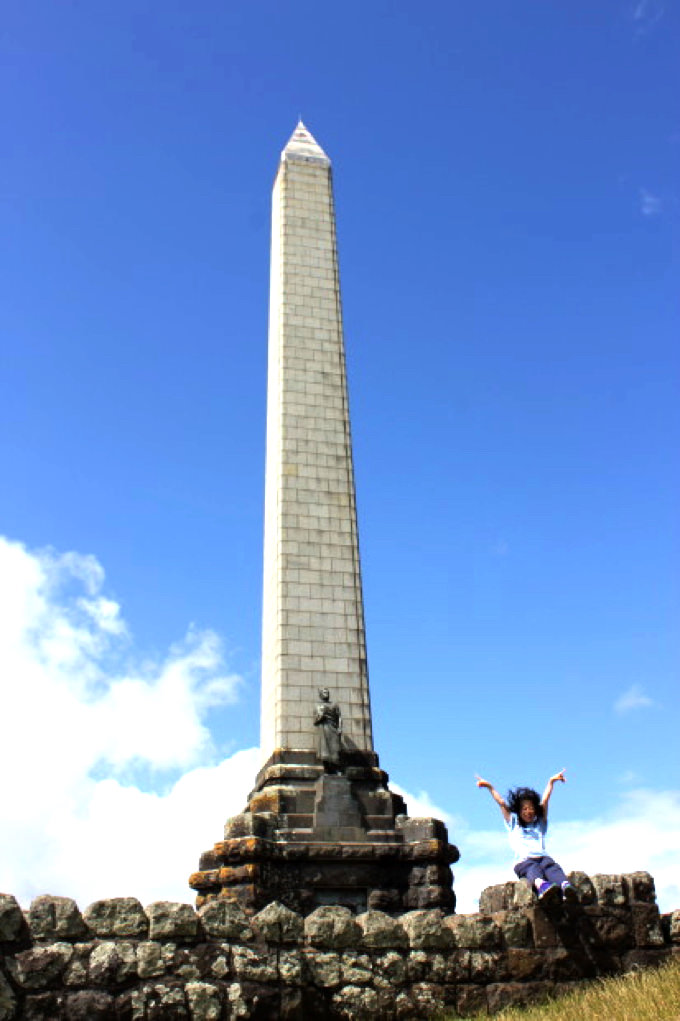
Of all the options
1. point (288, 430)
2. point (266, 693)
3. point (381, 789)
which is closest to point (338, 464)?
point (288, 430)

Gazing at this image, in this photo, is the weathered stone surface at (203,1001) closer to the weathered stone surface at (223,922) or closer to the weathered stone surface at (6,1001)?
the weathered stone surface at (223,922)

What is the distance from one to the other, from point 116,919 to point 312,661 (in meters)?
10.3

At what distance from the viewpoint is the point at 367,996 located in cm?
725

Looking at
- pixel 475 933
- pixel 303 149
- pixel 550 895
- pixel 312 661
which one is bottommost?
pixel 475 933

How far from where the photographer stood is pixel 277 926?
24.0 ft

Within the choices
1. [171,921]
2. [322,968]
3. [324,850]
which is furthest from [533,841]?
[324,850]

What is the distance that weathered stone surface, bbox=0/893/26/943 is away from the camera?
21.7ft

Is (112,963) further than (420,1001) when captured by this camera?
No

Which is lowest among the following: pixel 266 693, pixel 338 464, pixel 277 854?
pixel 277 854

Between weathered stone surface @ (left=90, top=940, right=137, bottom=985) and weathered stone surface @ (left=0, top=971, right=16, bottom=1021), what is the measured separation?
0.56 metres

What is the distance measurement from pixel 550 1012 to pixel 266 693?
11.4m

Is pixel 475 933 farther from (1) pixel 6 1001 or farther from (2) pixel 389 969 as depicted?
(1) pixel 6 1001

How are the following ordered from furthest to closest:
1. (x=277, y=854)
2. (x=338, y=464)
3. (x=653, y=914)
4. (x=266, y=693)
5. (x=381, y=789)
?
(x=338, y=464) < (x=266, y=693) < (x=381, y=789) < (x=277, y=854) < (x=653, y=914)

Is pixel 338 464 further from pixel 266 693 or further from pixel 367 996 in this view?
pixel 367 996
